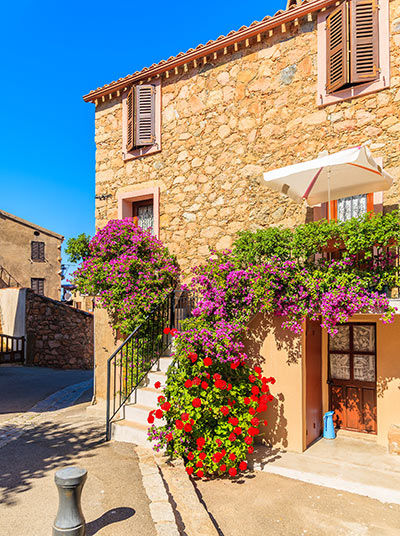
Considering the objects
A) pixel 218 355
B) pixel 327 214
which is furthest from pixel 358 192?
pixel 218 355

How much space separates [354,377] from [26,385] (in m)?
9.48

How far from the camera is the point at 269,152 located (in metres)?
7.97

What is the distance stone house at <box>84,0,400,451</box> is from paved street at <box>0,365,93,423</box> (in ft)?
6.88

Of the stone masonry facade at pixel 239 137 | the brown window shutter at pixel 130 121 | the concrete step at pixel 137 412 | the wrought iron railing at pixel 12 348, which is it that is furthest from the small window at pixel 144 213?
the wrought iron railing at pixel 12 348

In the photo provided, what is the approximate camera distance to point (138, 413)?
6.77m

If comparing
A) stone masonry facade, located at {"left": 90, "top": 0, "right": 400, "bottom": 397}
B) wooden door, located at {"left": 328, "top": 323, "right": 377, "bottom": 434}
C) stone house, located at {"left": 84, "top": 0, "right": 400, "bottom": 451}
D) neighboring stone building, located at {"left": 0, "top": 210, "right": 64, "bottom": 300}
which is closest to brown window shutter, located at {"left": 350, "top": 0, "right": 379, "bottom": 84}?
stone house, located at {"left": 84, "top": 0, "right": 400, "bottom": 451}

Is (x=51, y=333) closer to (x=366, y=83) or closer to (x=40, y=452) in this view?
(x=40, y=452)

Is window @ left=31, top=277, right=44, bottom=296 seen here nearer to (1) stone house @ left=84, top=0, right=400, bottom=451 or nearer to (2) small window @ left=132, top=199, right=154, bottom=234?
(1) stone house @ left=84, top=0, right=400, bottom=451

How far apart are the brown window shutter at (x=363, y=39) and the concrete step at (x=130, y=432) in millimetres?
6897

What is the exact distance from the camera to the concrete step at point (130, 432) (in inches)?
253

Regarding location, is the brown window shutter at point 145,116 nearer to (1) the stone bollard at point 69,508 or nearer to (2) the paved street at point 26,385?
(2) the paved street at point 26,385

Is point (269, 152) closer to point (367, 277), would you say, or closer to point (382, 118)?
point (382, 118)

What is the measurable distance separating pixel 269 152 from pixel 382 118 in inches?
82.0

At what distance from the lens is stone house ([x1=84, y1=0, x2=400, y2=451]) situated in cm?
677
